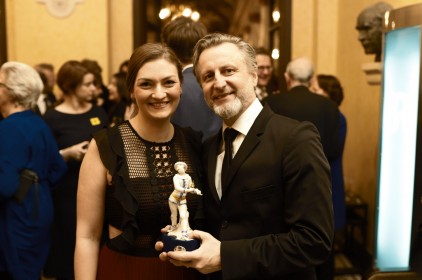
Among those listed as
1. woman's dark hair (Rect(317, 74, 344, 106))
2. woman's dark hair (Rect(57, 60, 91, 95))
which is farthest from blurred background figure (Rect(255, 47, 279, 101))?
woman's dark hair (Rect(57, 60, 91, 95))

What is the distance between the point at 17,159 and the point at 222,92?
1.85 meters

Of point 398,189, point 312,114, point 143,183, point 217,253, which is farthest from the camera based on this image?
point 312,114

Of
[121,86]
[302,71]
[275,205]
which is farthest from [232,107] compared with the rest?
→ [121,86]

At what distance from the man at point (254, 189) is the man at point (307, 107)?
2.06 meters

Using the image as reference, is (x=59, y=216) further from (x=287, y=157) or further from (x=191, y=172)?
(x=287, y=157)

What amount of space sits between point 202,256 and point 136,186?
45cm

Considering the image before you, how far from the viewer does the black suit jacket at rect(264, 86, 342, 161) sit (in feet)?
12.6

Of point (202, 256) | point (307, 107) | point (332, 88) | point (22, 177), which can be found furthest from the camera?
point (332, 88)

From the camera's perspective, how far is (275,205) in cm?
165

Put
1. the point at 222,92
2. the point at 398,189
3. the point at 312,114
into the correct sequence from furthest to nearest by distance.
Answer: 1. the point at 312,114
2. the point at 398,189
3. the point at 222,92

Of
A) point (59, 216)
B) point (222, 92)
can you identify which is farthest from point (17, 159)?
point (222, 92)

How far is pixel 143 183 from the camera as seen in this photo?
1.91 meters

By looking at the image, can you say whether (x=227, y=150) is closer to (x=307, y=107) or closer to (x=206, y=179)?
(x=206, y=179)

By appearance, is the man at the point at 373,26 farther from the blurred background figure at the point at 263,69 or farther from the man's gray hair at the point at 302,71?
the blurred background figure at the point at 263,69
